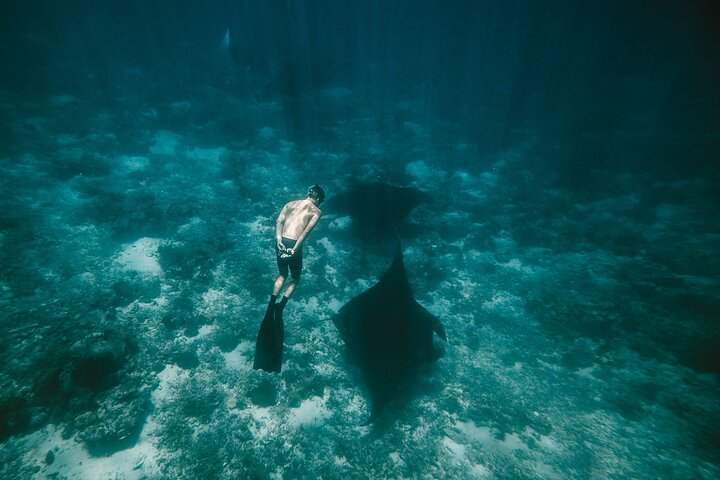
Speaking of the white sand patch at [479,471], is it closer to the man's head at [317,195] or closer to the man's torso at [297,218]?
the man's torso at [297,218]

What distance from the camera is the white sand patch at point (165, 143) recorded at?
30.9 ft

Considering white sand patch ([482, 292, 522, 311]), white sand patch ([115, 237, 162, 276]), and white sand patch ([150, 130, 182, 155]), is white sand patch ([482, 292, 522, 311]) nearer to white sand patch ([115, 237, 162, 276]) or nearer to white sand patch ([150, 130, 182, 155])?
white sand patch ([115, 237, 162, 276])

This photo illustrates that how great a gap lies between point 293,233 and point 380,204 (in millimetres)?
3058

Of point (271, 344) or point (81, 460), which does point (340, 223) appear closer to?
point (271, 344)

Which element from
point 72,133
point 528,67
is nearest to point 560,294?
point 72,133

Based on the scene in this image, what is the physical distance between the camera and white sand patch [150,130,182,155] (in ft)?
30.9

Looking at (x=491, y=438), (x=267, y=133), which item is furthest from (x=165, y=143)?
(x=491, y=438)

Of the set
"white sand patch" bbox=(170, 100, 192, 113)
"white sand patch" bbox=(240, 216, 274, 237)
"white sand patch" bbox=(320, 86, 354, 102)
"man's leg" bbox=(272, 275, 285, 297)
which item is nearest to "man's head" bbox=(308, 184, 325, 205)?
"man's leg" bbox=(272, 275, 285, 297)

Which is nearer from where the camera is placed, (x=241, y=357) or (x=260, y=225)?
(x=241, y=357)

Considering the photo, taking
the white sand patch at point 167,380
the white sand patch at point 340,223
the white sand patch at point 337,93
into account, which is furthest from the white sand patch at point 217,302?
the white sand patch at point 337,93

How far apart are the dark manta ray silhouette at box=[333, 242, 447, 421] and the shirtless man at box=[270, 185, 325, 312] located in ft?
3.79

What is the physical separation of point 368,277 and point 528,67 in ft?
75.3

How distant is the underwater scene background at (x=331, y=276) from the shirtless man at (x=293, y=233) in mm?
1298

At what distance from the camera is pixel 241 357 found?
15.8 ft
